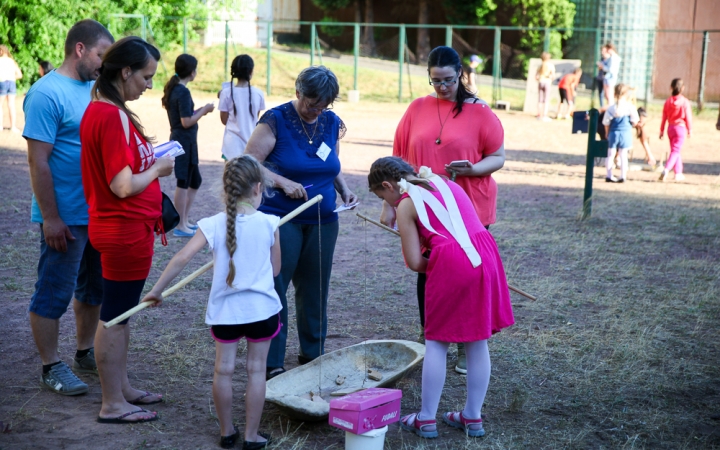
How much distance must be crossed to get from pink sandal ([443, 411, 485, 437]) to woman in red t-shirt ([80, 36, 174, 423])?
1.69 meters

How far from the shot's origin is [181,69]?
712 cm

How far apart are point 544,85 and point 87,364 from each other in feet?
61.0

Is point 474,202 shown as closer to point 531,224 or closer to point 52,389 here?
point 52,389

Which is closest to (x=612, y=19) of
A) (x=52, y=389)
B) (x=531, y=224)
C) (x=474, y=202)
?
(x=531, y=224)

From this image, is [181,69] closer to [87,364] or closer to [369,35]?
[87,364]

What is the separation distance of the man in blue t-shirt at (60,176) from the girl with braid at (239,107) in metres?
3.32

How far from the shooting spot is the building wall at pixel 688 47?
2395cm

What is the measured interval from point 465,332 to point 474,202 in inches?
44.3

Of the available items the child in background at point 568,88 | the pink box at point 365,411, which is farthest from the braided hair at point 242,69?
the child in background at point 568,88

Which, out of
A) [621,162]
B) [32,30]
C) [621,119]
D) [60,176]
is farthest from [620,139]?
[32,30]

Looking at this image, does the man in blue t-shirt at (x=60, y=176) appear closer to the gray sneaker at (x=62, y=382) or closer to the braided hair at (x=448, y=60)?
the gray sneaker at (x=62, y=382)

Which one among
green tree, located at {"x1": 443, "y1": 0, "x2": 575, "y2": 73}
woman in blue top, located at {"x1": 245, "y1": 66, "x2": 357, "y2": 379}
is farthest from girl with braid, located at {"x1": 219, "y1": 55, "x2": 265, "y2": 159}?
green tree, located at {"x1": 443, "y1": 0, "x2": 575, "y2": 73}

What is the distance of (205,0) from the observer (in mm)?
29438

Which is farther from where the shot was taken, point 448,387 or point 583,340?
point 583,340
